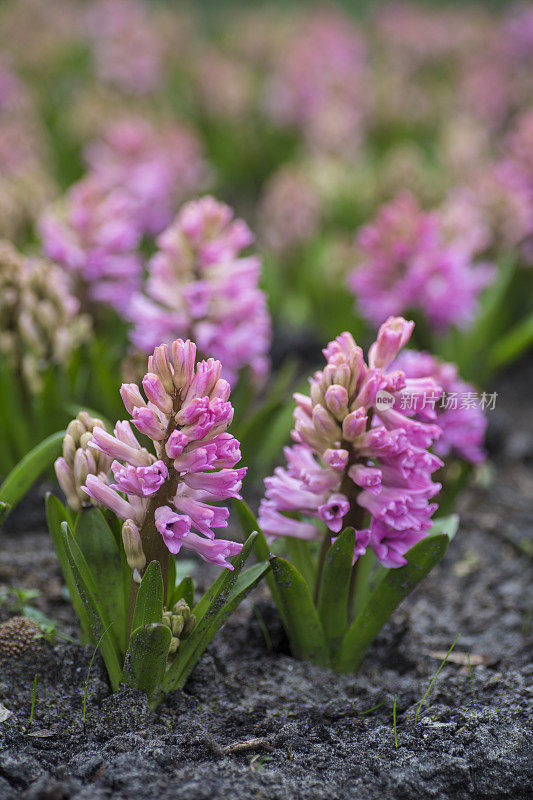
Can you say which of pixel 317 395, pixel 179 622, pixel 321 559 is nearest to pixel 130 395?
pixel 317 395

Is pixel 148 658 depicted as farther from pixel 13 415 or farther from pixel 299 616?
pixel 13 415

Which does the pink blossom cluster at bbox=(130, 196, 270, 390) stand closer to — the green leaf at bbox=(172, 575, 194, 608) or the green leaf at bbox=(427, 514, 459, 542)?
the green leaf at bbox=(427, 514, 459, 542)

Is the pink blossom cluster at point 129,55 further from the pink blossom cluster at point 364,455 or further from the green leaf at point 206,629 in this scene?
the green leaf at point 206,629

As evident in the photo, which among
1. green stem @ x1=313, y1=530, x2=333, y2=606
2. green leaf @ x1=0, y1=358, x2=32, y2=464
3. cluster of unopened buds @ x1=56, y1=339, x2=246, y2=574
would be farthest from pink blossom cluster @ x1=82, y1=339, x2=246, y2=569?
green leaf @ x1=0, y1=358, x2=32, y2=464

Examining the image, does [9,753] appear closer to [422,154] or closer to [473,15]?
[422,154]

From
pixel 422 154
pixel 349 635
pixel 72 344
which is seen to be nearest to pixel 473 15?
pixel 422 154

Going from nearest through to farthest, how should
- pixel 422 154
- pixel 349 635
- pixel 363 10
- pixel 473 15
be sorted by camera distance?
1. pixel 349 635
2. pixel 422 154
3. pixel 473 15
4. pixel 363 10
